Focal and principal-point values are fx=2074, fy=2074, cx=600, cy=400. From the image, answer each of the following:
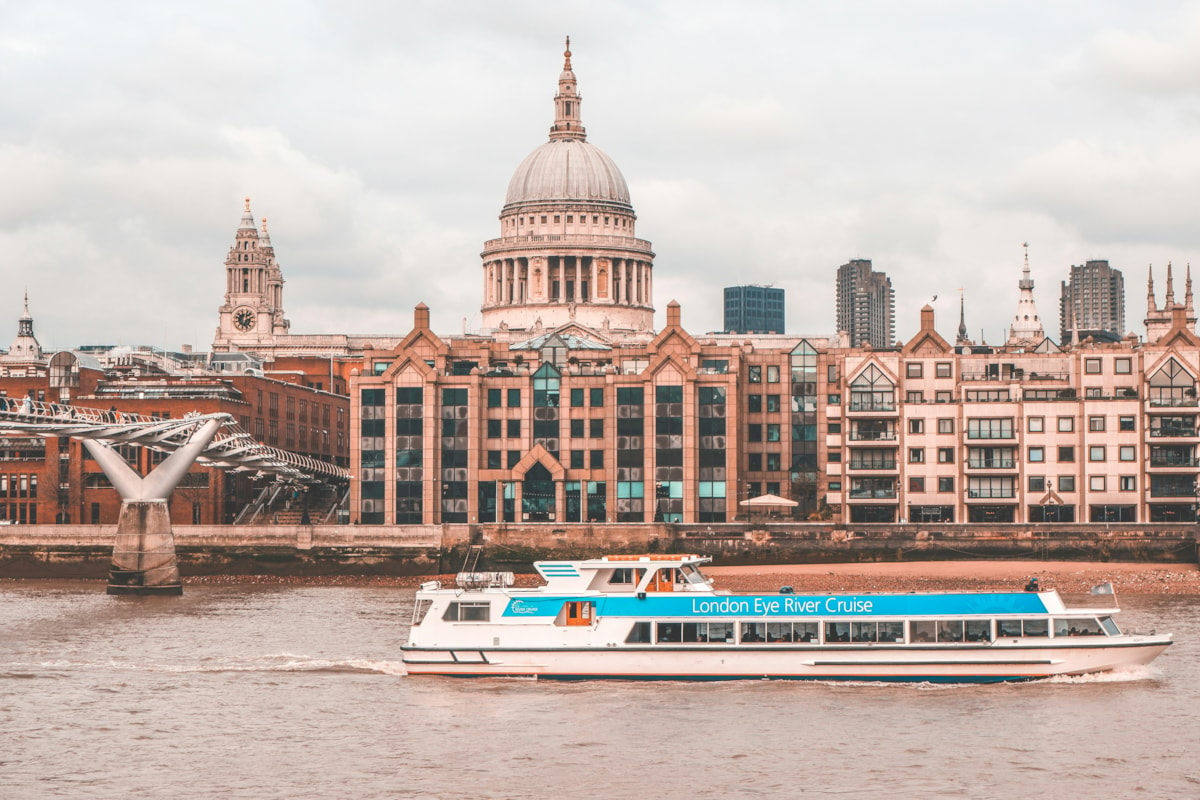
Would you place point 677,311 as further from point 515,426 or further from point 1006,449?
point 1006,449

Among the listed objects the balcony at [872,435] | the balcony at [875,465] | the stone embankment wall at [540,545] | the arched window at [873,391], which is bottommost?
the stone embankment wall at [540,545]

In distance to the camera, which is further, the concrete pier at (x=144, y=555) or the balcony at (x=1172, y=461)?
the balcony at (x=1172, y=461)

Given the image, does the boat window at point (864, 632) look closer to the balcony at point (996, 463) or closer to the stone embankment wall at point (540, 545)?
the stone embankment wall at point (540, 545)

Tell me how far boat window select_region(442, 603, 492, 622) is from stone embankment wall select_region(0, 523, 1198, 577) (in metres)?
49.6

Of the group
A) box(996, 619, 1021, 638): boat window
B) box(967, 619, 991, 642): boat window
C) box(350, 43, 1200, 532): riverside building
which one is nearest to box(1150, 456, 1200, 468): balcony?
box(350, 43, 1200, 532): riverside building

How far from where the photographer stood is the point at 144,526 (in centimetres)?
10438

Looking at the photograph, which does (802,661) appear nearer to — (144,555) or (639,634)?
(639,634)

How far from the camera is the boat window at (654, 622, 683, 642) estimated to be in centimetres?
6341

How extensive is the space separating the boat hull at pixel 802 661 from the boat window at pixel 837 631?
54cm

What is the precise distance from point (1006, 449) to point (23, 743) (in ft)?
256

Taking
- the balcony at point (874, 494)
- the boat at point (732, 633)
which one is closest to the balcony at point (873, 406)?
the balcony at point (874, 494)

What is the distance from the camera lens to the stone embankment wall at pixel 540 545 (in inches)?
4375

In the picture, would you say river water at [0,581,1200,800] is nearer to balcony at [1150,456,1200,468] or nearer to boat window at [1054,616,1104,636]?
boat window at [1054,616,1104,636]

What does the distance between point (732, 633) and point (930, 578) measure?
42.8 meters
